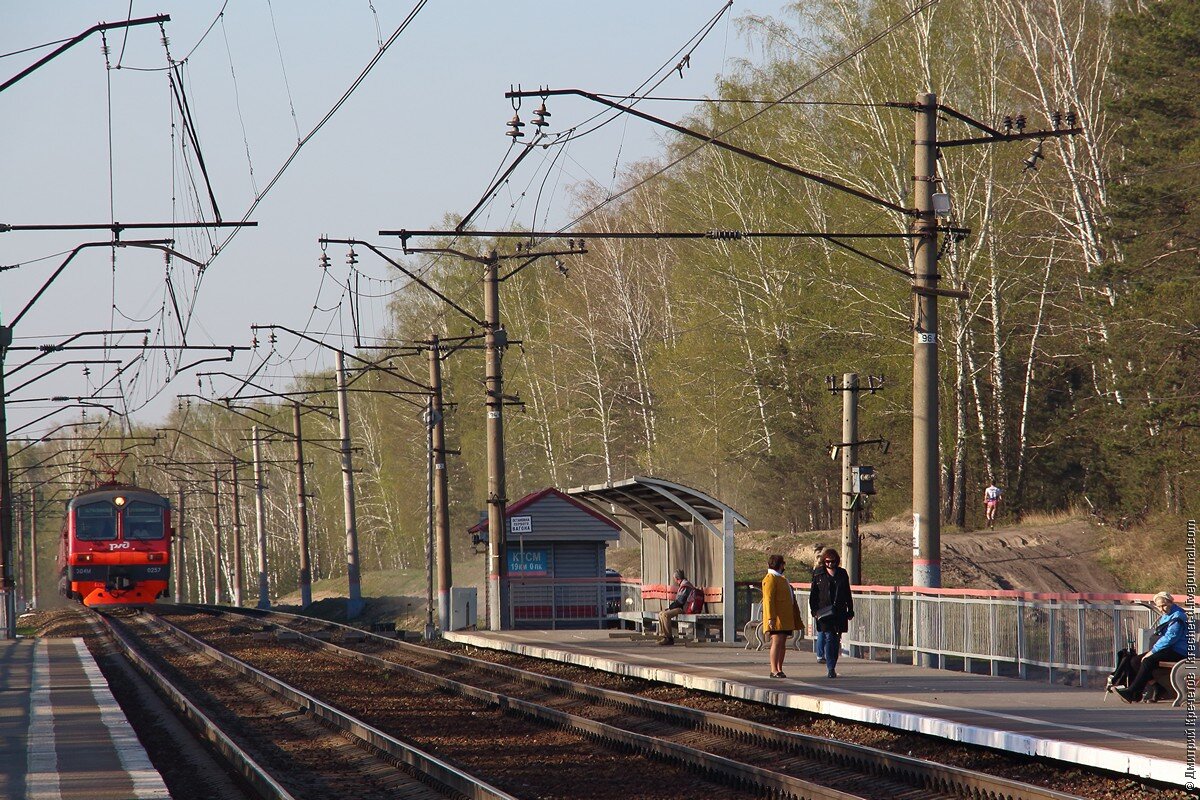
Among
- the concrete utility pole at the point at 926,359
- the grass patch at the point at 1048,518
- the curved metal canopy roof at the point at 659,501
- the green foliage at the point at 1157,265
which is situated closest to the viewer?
the concrete utility pole at the point at 926,359

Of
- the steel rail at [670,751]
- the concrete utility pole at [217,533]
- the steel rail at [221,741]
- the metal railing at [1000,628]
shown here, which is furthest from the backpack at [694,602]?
the concrete utility pole at [217,533]

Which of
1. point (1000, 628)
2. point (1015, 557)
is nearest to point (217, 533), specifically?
point (1015, 557)

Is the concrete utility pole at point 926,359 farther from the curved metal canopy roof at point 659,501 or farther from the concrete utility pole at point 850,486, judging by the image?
the concrete utility pole at point 850,486

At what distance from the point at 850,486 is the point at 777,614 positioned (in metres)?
6.42

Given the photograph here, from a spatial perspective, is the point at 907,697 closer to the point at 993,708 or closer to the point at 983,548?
the point at 993,708

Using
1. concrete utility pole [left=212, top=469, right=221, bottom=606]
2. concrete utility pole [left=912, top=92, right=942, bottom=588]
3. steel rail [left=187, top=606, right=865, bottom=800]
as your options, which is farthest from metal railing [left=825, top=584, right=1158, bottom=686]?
concrete utility pole [left=212, top=469, right=221, bottom=606]

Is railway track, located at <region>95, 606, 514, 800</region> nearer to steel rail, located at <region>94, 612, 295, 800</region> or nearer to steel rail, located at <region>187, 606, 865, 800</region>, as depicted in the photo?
steel rail, located at <region>94, 612, 295, 800</region>

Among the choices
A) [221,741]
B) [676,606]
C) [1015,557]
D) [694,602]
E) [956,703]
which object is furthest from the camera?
[1015,557]

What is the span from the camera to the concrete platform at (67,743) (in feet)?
37.4

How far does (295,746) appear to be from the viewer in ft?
52.2

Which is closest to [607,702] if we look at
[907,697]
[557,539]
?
[907,697]

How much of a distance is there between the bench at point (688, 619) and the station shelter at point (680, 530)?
75mm

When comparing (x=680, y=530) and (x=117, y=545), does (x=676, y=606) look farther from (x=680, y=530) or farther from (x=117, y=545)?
(x=117, y=545)

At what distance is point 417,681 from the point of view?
2320 cm
